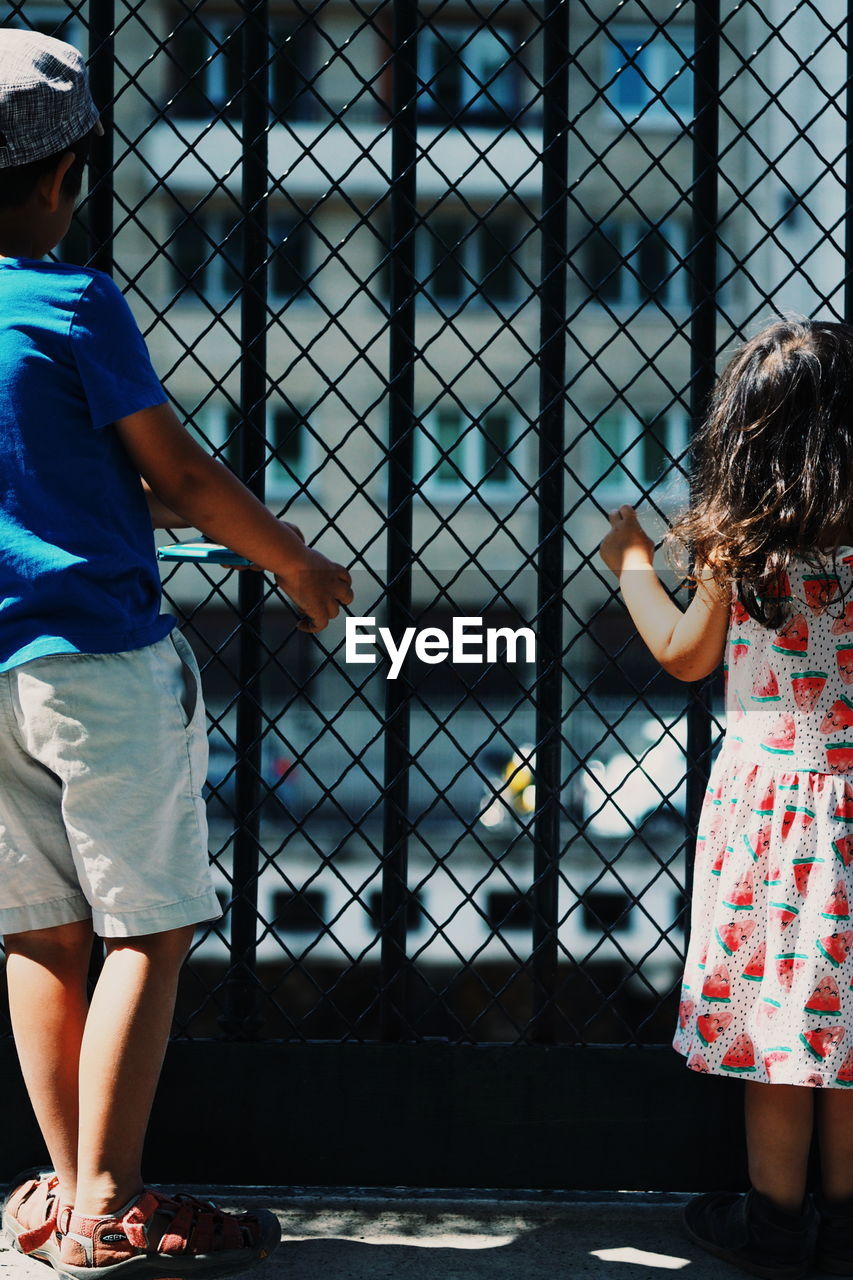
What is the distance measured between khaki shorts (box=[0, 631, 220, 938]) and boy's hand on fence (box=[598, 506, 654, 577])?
2.41 feet

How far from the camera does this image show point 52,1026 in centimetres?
167

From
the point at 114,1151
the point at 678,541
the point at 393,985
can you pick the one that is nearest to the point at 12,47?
the point at 678,541

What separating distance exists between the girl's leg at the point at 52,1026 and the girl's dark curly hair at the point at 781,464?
1082 mm

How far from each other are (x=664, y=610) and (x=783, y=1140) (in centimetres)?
83

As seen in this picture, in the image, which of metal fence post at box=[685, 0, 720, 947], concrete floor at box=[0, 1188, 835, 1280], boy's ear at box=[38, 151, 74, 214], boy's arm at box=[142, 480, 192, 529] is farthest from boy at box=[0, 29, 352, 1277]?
metal fence post at box=[685, 0, 720, 947]

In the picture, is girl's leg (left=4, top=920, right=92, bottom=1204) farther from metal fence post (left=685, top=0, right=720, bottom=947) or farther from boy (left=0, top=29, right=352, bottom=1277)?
metal fence post (left=685, top=0, right=720, bottom=947)

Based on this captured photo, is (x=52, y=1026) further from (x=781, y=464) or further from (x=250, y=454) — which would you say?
(x=781, y=464)

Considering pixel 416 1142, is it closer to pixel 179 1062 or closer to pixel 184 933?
pixel 179 1062

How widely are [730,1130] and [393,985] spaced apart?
0.66 m

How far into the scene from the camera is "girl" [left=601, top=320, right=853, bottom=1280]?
5.98ft

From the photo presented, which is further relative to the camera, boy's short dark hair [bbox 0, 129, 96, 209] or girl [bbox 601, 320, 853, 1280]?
girl [bbox 601, 320, 853, 1280]

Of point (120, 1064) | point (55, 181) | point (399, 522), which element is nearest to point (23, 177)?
point (55, 181)

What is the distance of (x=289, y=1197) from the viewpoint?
87.2 inches

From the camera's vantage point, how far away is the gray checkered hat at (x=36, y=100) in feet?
5.07
